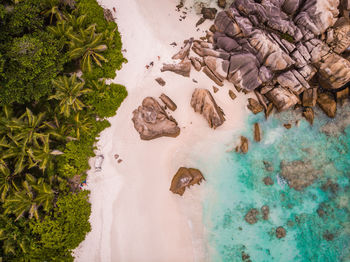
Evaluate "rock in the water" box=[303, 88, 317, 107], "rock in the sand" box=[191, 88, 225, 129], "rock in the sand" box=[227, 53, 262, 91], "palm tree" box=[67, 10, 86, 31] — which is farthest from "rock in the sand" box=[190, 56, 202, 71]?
"rock in the water" box=[303, 88, 317, 107]

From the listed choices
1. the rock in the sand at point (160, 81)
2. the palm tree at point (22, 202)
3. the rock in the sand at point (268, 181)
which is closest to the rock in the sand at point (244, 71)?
the rock in the sand at point (160, 81)

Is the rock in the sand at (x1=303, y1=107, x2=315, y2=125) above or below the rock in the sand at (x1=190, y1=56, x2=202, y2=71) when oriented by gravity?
below

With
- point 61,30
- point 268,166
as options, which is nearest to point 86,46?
point 61,30

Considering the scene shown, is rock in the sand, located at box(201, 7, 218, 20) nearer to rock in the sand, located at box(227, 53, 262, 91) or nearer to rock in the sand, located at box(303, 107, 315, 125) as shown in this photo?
rock in the sand, located at box(227, 53, 262, 91)

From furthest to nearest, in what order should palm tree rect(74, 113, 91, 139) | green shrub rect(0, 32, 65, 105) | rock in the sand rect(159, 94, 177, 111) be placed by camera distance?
1. rock in the sand rect(159, 94, 177, 111)
2. palm tree rect(74, 113, 91, 139)
3. green shrub rect(0, 32, 65, 105)

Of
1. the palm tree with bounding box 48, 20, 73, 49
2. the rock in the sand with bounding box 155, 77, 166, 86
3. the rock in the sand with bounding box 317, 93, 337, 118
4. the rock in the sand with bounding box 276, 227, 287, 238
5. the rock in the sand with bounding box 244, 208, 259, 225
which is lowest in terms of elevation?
the rock in the sand with bounding box 276, 227, 287, 238

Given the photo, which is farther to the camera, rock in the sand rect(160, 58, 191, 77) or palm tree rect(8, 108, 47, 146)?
rock in the sand rect(160, 58, 191, 77)

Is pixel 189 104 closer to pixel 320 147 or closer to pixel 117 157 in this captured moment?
pixel 117 157

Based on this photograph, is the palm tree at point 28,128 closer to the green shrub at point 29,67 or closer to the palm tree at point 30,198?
the green shrub at point 29,67
